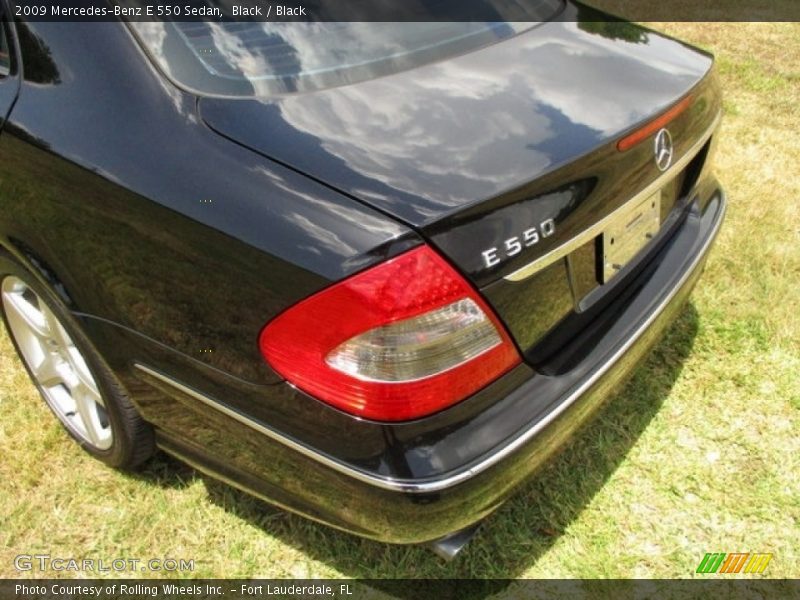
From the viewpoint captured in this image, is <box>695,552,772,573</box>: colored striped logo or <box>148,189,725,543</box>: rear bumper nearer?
<box>148,189,725,543</box>: rear bumper

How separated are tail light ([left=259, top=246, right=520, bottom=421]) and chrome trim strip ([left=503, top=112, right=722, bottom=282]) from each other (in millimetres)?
117

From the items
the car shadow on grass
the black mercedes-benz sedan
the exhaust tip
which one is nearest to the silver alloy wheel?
the black mercedes-benz sedan

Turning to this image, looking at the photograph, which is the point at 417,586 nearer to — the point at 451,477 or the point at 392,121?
the point at 451,477

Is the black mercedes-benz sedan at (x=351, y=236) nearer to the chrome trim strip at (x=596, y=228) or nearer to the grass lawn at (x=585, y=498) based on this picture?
the chrome trim strip at (x=596, y=228)

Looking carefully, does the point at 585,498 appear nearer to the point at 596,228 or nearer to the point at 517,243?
the point at 596,228

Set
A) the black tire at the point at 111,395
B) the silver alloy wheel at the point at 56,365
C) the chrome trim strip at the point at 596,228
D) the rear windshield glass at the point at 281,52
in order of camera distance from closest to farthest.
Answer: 1. the chrome trim strip at the point at 596,228
2. the rear windshield glass at the point at 281,52
3. the black tire at the point at 111,395
4. the silver alloy wheel at the point at 56,365

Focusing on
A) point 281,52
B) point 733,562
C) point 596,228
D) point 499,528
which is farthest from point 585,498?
point 281,52

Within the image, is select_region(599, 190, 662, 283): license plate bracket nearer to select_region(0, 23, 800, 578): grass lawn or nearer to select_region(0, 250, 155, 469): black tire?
select_region(0, 23, 800, 578): grass lawn

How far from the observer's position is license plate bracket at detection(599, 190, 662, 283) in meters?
1.62

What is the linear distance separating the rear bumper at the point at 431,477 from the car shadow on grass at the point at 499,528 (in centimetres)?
21

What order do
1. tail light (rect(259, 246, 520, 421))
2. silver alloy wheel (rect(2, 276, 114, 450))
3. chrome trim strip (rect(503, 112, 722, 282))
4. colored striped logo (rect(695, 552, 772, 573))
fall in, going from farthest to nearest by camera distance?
silver alloy wheel (rect(2, 276, 114, 450))
colored striped logo (rect(695, 552, 772, 573))
chrome trim strip (rect(503, 112, 722, 282))
tail light (rect(259, 246, 520, 421))

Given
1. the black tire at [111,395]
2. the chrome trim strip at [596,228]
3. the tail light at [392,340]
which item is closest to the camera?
the tail light at [392,340]

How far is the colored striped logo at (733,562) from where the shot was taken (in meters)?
1.94

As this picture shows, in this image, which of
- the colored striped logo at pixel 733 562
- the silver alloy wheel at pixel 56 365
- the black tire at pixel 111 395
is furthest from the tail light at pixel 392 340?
the colored striped logo at pixel 733 562
